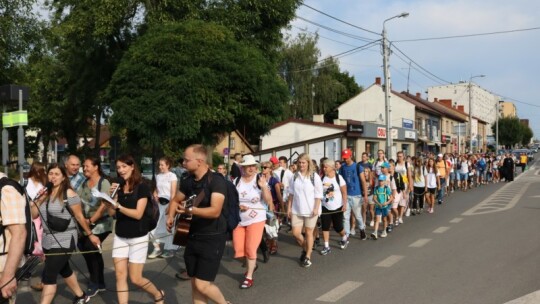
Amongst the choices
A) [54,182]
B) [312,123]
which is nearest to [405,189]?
[54,182]

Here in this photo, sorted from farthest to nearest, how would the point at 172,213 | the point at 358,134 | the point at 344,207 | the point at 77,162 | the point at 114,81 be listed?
the point at 358,134, the point at 114,81, the point at 344,207, the point at 77,162, the point at 172,213

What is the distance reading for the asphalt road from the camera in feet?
20.0

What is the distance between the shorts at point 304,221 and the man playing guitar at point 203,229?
10.9ft

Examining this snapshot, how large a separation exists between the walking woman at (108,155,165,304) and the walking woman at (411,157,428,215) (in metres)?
10.3

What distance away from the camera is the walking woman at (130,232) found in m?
5.19

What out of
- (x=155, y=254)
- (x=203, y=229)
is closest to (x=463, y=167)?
(x=155, y=254)

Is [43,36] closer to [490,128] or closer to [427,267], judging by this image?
[427,267]

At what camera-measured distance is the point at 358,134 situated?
36.3 metres

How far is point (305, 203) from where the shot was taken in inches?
316

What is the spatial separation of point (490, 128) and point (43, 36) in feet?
329

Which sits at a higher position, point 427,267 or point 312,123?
point 312,123

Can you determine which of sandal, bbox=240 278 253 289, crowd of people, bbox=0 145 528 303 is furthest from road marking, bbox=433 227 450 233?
sandal, bbox=240 278 253 289

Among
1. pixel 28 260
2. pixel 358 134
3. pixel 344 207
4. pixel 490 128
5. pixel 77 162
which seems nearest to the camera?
pixel 28 260

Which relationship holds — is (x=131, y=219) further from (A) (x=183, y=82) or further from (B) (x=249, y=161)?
(A) (x=183, y=82)
